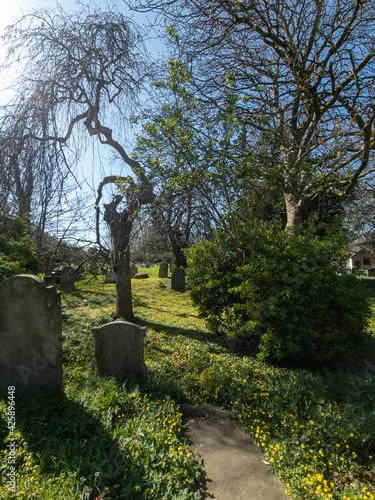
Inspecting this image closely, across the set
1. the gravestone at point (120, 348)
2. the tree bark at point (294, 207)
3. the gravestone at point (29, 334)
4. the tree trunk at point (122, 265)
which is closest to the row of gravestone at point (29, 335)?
the gravestone at point (29, 334)

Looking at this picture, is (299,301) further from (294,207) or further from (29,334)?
(294,207)

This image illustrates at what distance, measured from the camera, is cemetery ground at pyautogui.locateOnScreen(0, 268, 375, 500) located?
2602 mm

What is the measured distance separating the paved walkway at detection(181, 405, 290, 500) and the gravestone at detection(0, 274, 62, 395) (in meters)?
2.21

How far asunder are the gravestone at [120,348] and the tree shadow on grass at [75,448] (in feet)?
4.13

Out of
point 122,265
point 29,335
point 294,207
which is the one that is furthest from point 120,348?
point 294,207

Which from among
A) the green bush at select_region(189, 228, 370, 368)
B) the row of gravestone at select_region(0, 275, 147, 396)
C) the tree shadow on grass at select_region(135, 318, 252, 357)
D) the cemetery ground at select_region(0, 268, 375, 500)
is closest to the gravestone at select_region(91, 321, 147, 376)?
the cemetery ground at select_region(0, 268, 375, 500)

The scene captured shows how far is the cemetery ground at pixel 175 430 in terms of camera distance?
2602 mm

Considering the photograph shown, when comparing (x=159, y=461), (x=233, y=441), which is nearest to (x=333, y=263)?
(x=233, y=441)

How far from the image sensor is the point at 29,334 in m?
4.25

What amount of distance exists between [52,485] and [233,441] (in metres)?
2.10

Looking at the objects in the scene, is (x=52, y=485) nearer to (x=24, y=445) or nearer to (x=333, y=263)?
(x=24, y=445)

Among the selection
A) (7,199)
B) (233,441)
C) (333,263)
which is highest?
(7,199)

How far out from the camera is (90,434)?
326cm

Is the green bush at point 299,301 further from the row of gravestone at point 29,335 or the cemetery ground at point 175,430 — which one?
the row of gravestone at point 29,335
